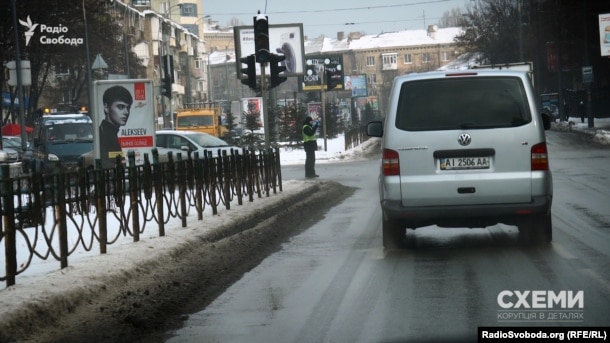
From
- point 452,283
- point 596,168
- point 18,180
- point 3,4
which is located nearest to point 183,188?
point 18,180

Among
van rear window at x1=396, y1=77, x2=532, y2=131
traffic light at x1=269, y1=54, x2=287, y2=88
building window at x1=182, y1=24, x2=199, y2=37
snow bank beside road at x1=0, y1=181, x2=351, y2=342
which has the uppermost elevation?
building window at x1=182, y1=24, x2=199, y2=37

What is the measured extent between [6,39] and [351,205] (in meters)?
36.5

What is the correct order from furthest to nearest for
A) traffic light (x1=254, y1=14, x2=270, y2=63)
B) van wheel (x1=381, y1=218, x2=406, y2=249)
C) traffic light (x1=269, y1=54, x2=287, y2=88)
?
traffic light (x1=269, y1=54, x2=287, y2=88) < traffic light (x1=254, y1=14, x2=270, y2=63) < van wheel (x1=381, y1=218, x2=406, y2=249)

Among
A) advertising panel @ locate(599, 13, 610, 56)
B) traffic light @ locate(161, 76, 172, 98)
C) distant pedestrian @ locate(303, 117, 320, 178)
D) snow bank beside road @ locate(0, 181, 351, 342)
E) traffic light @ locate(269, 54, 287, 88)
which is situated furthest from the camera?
advertising panel @ locate(599, 13, 610, 56)

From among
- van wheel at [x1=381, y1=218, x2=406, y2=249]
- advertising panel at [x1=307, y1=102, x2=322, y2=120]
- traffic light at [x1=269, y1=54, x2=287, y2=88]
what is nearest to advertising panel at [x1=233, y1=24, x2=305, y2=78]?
advertising panel at [x1=307, y1=102, x2=322, y2=120]

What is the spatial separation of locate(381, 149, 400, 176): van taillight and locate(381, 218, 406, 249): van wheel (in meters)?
0.80

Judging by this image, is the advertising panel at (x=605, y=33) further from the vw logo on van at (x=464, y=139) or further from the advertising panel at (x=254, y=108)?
the vw logo on van at (x=464, y=139)

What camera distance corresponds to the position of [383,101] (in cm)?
16288

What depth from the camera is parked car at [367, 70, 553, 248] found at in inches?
457

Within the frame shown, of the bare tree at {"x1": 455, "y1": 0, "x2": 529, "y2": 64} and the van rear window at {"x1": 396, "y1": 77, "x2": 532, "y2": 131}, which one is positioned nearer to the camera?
the van rear window at {"x1": 396, "y1": 77, "x2": 532, "y2": 131}

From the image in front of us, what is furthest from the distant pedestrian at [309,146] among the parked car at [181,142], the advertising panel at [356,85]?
the advertising panel at [356,85]

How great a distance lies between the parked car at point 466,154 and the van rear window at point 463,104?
0.01m

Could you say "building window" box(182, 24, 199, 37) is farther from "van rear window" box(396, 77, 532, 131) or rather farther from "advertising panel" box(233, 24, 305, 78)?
"van rear window" box(396, 77, 532, 131)

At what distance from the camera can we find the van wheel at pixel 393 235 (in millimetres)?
12445
